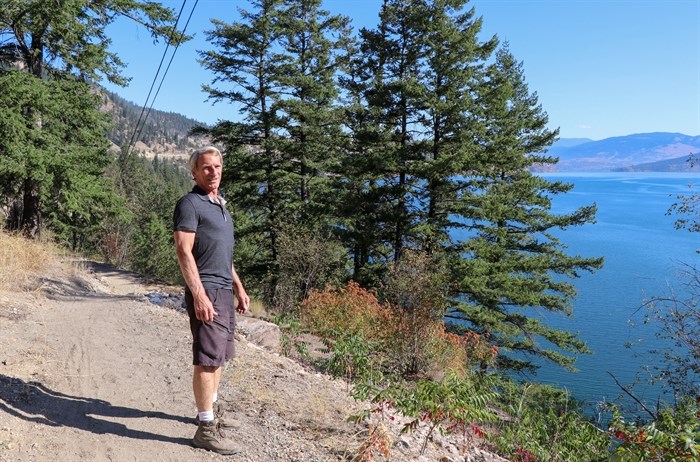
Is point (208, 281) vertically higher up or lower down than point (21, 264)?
higher up

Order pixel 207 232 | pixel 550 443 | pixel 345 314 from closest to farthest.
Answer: pixel 207 232, pixel 550 443, pixel 345 314

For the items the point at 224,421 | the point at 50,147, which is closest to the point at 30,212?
the point at 50,147

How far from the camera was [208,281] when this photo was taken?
10.2ft

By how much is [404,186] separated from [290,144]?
4182 mm

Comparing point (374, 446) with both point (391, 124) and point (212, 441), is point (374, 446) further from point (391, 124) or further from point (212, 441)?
point (391, 124)

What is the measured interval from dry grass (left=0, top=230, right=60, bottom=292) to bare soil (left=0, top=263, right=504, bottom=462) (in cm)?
127

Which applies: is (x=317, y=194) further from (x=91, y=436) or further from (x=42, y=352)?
(x=91, y=436)

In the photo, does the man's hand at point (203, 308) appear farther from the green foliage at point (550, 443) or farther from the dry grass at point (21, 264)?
the dry grass at point (21, 264)

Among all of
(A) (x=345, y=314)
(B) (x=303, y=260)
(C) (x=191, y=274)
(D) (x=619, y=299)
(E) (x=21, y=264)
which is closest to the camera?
(C) (x=191, y=274)

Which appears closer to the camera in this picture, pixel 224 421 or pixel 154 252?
pixel 224 421

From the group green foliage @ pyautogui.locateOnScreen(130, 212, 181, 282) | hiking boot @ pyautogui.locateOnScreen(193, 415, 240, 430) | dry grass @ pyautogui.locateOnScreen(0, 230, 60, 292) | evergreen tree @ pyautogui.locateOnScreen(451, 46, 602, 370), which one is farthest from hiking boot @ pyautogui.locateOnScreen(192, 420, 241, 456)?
green foliage @ pyautogui.locateOnScreen(130, 212, 181, 282)

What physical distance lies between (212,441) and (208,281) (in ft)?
3.61

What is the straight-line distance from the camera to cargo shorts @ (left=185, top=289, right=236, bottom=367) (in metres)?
3.06

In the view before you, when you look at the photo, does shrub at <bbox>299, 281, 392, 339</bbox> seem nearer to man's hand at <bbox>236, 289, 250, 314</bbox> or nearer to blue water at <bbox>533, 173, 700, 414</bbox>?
blue water at <bbox>533, 173, 700, 414</bbox>
